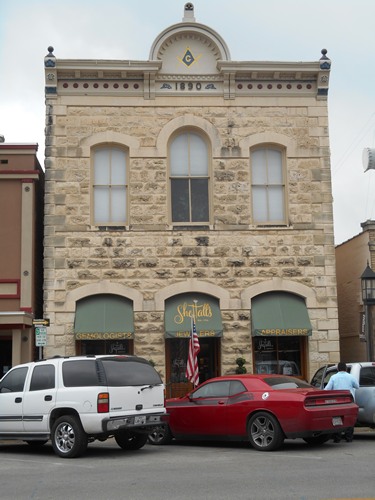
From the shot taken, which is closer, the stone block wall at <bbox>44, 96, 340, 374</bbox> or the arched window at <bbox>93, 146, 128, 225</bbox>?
the stone block wall at <bbox>44, 96, 340, 374</bbox>

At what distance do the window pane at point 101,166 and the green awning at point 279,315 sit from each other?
5469 mm

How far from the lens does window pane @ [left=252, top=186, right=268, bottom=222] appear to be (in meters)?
22.1

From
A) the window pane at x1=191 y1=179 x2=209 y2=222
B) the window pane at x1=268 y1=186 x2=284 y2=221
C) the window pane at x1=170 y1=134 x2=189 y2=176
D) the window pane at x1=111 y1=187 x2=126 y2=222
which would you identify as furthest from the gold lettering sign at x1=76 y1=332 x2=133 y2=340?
the window pane at x1=268 y1=186 x2=284 y2=221

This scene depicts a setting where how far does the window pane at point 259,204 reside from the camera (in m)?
22.1

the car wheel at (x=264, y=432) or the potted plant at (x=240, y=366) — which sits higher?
the potted plant at (x=240, y=366)

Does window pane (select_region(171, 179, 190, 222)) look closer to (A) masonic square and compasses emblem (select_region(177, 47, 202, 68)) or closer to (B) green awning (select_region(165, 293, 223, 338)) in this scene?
(B) green awning (select_region(165, 293, 223, 338))

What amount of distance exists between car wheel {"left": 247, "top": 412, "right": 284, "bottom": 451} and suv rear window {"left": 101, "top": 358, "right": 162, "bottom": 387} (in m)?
1.88

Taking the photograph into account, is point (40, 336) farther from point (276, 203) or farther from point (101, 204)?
point (276, 203)

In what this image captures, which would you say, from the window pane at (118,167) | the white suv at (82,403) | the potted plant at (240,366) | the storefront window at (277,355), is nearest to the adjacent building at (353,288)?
the storefront window at (277,355)

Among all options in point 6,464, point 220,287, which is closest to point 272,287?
point 220,287

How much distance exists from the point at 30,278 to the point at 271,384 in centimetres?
920

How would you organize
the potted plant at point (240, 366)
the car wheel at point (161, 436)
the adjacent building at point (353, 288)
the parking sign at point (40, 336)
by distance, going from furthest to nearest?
the adjacent building at point (353, 288) < the potted plant at point (240, 366) < the parking sign at point (40, 336) < the car wheel at point (161, 436)

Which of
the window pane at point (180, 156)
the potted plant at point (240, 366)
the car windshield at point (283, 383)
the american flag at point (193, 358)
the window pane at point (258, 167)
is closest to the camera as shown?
the car windshield at point (283, 383)

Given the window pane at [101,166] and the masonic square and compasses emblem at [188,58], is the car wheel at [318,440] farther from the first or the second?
the masonic square and compasses emblem at [188,58]
